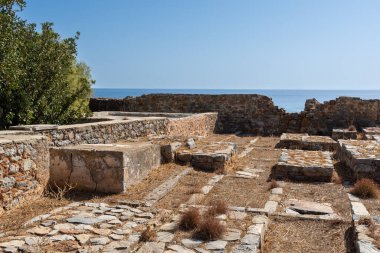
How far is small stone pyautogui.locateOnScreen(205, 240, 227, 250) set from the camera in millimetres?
4512

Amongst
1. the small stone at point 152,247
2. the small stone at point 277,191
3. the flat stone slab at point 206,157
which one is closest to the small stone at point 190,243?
the small stone at point 152,247

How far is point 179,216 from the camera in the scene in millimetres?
5531

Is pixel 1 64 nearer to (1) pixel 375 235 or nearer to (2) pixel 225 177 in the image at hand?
(2) pixel 225 177

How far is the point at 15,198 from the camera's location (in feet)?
20.0

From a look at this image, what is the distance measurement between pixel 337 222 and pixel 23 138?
4.99 m

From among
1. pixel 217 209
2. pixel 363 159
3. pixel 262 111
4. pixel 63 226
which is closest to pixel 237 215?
pixel 217 209

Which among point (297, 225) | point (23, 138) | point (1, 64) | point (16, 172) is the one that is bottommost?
point (297, 225)

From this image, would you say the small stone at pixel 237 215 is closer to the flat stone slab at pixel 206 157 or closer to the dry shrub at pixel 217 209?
the dry shrub at pixel 217 209

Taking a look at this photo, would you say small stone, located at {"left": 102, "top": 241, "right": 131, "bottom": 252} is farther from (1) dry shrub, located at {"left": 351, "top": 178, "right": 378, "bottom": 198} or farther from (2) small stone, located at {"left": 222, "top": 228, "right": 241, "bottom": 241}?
(1) dry shrub, located at {"left": 351, "top": 178, "right": 378, "bottom": 198}

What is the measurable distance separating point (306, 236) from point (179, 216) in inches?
67.7

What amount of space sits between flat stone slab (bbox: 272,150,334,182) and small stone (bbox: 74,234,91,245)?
5121 mm

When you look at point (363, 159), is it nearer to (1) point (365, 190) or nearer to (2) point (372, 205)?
(1) point (365, 190)

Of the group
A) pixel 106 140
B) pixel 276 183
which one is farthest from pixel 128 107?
pixel 276 183

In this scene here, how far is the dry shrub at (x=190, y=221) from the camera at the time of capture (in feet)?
16.7
